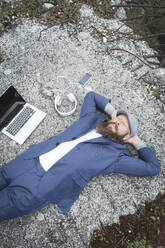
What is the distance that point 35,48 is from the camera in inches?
165

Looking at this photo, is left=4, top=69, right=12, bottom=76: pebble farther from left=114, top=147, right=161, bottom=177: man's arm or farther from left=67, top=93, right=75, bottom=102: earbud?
left=114, top=147, right=161, bottom=177: man's arm

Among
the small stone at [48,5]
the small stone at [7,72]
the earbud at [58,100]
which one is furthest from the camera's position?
the small stone at [48,5]

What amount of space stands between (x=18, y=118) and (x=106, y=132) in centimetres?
146

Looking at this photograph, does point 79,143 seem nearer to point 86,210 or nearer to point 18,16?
point 86,210

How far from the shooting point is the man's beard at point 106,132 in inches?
121

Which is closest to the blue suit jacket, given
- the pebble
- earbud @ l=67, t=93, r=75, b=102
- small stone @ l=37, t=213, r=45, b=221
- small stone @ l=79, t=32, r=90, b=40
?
small stone @ l=37, t=213, r=45, b=221

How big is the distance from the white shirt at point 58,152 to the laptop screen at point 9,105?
2.77ft

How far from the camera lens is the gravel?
3.18 m

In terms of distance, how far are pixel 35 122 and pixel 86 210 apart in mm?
1650

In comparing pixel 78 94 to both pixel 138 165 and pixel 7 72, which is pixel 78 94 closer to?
pixel 7 72

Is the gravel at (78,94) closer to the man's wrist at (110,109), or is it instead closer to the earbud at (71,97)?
the earbud at (71,97)

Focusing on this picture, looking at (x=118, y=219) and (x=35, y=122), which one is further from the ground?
(x=35, y=122)

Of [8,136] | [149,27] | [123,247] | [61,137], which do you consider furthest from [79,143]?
[149,27]

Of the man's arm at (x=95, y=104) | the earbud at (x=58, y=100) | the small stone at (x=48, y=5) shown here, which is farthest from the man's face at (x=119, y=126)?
the small stone at (x=48, y=5)
